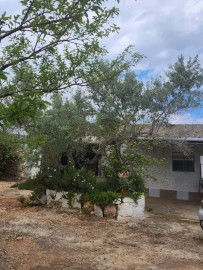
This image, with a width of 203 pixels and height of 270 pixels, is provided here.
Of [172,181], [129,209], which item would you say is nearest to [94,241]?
[129,209]

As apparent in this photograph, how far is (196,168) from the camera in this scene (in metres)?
14.1

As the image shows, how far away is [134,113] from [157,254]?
20.9 ft

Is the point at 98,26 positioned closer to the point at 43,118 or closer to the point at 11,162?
the point at 43,118

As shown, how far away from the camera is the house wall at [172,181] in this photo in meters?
14.1

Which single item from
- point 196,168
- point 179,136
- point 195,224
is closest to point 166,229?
point 195,224

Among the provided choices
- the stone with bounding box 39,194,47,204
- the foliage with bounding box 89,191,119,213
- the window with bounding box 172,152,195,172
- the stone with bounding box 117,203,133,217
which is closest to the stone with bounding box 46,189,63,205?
the stone with bounding box 39,194,47,204

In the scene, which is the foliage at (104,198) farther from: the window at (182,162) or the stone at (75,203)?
the window at (182,162)

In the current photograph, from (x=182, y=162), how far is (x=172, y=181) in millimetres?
872

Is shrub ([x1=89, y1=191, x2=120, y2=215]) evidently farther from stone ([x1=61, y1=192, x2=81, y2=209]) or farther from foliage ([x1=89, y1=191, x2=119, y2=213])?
stone ([x1=61, y1=192, x2=81, y2=209])

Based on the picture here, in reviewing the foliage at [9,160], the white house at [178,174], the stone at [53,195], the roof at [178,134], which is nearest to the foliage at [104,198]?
the stone at [53,195]

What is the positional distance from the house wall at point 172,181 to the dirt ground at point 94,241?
107 inches

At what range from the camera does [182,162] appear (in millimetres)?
14422

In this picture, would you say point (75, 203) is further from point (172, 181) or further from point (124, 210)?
point (172, 181)

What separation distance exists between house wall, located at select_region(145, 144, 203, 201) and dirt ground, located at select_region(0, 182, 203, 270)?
2.72 m
